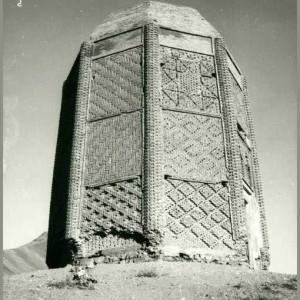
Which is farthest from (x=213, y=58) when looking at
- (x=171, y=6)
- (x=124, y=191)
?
(x=124, y=191)

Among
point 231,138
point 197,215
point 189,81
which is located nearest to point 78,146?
point 189,81

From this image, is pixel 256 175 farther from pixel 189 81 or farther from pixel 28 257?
pixel 28 257

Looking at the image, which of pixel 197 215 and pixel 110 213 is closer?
pixel 197 215

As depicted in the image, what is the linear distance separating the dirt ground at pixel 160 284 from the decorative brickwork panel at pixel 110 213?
3.71 feet

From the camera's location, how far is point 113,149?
1246cm

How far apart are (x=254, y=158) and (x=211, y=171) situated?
9.77ft

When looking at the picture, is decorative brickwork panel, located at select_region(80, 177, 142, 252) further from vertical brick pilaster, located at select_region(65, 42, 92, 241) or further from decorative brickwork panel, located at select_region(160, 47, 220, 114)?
decorative brickwork panel, located at select_region(160, 47, 220, 114)

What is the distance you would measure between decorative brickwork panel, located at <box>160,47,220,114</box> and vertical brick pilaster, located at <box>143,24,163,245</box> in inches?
12.2

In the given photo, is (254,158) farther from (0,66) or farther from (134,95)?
(0,66)

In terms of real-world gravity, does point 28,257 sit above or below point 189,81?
below

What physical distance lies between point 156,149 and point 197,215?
1906 millimetres

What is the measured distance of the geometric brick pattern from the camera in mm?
11414

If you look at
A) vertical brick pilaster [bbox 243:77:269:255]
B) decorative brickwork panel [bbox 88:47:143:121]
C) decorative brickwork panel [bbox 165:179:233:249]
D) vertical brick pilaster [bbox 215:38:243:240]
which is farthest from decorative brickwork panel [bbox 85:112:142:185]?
vertical brick pilaster [bbox 243:77:269:255]

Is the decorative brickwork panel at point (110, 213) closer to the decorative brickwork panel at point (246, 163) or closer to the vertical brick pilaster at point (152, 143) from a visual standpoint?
the vertical brick pilaster at point (152, 143)
